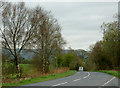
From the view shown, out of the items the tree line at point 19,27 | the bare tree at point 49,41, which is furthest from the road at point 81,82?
the bare tree at point 49,41

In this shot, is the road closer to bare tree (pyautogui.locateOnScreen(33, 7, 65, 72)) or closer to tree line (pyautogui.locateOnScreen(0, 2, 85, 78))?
tree line (pyautogui.locateOnScreen(0, 2, 85, 78))

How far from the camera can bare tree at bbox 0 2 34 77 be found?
25.0 metres

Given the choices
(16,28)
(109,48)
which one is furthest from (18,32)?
(109,48)

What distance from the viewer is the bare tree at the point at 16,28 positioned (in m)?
25.0

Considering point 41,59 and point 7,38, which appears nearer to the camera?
point 7,38

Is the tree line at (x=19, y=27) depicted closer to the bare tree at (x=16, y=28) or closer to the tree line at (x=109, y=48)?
the bare tree at (x=16, y=28)

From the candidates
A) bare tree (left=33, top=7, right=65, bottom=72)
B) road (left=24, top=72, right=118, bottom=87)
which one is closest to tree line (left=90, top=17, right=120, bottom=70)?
bare tree (left=33, top=7, right=65, bottom=72)


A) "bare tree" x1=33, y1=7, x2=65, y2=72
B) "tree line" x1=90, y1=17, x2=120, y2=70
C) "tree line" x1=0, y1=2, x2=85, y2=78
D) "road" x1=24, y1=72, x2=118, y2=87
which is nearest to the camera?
"road" x1=24, y1=72, x2=118, y2=87

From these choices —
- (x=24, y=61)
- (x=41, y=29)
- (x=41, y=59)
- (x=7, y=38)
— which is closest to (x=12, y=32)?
(x=7, y=38)

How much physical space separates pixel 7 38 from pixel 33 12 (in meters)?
5.55

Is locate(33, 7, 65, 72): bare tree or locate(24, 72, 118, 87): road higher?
locate(33, 7, 65, 72): bare tree

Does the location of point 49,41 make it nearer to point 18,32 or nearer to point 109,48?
point 18,32

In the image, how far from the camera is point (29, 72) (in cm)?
2659

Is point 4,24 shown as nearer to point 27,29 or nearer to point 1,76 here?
point 27,29
